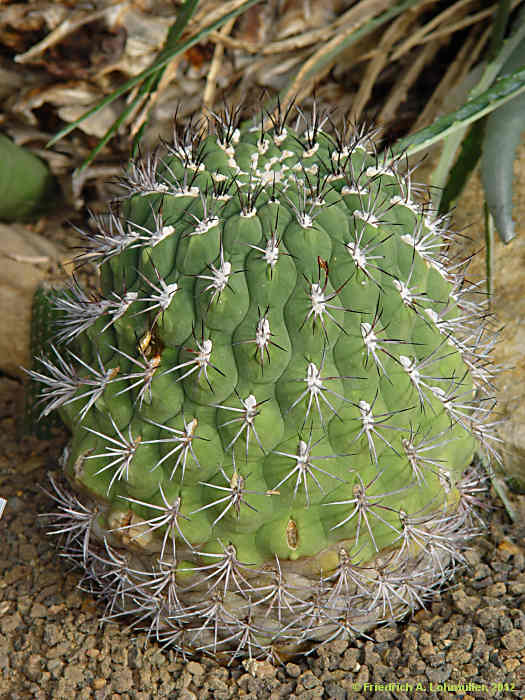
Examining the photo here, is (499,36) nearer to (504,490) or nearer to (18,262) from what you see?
(504,490)

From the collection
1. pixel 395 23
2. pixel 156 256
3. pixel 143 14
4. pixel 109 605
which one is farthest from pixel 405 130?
pixel 109 605

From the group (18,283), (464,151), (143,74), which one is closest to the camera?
(143,74)

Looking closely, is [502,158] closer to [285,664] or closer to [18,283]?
[285,664]

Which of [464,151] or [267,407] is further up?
[464,151]

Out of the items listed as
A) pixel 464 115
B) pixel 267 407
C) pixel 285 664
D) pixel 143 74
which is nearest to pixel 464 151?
pixel 464 115

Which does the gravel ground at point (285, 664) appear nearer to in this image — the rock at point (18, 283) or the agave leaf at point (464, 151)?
the rock at point (18, 283)

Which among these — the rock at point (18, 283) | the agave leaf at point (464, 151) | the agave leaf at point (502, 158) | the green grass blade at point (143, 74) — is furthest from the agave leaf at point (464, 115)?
the rock at point (18, 283)

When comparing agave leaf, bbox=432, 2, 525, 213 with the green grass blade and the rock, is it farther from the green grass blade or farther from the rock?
the rock
